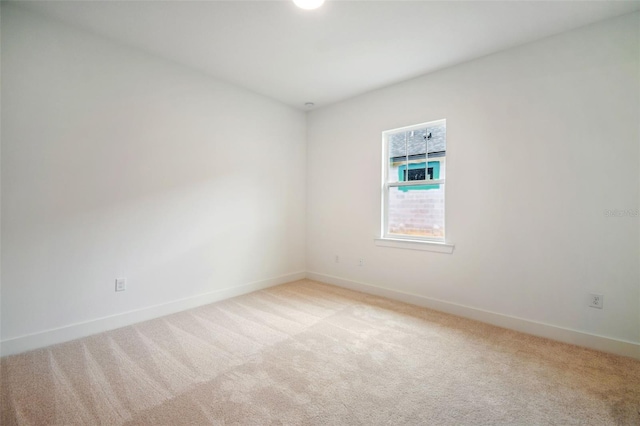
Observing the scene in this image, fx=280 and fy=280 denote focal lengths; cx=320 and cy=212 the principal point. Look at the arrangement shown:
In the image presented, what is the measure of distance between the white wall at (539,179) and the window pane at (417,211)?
177mm

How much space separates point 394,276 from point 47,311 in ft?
11.5

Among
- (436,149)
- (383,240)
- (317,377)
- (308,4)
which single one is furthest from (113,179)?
(436,149)

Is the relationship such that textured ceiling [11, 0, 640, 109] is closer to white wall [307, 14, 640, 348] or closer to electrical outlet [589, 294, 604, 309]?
white wall [307, 14, 640, 348]

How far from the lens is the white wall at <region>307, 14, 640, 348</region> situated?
7.52ft

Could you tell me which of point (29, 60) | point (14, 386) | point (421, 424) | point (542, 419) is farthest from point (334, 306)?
point (29, 60)

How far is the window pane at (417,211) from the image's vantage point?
3.36 m

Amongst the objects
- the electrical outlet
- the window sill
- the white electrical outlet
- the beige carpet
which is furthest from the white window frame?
the white electrical outlet

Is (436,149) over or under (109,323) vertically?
over

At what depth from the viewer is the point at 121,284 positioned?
2.78 metres

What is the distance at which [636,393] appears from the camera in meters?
1.80

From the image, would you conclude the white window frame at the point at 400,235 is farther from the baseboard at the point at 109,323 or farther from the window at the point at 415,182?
the baseboard at the point at 109,323

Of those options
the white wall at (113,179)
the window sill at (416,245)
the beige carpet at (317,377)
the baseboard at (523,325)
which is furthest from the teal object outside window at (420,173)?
the white wall at (113,179)

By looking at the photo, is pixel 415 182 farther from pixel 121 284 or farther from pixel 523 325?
pixel 121 284

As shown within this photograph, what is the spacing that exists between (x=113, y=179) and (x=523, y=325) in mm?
4207
